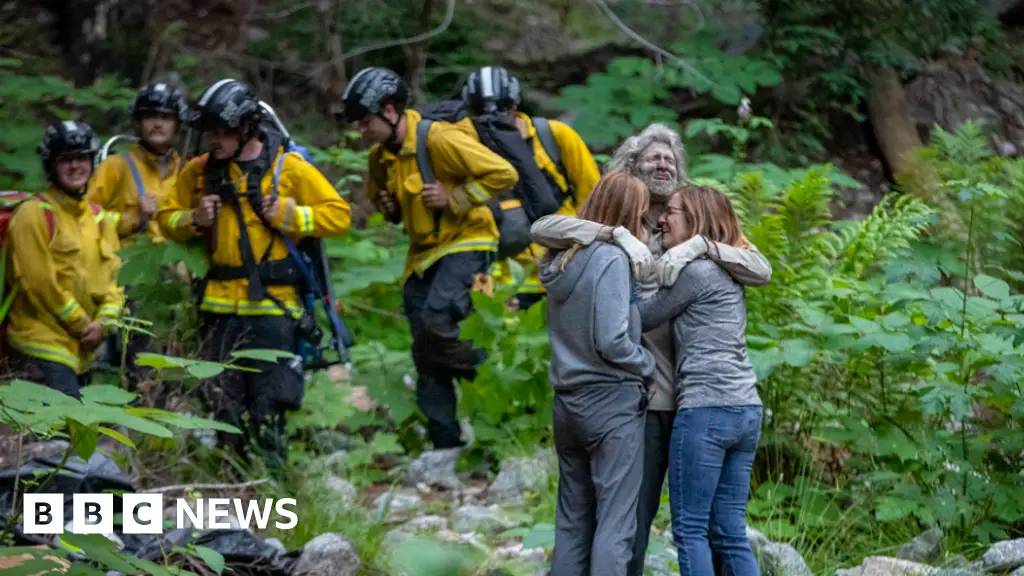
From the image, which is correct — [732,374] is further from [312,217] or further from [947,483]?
[312,217]

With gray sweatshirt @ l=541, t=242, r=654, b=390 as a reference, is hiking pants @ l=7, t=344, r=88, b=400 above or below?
below

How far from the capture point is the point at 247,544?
5.29 metres

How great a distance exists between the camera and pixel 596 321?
4.58 metres

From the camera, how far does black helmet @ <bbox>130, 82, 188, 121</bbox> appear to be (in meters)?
7.48

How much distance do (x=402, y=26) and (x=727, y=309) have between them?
8476 mm

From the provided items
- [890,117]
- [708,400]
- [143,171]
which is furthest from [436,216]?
[890,117]

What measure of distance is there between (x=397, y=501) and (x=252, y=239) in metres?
1.63

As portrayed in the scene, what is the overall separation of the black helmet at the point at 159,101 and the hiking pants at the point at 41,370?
5.87ft

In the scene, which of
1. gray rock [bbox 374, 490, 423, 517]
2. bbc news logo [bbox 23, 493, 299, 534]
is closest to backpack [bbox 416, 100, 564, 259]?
gray rock [bbox 374, 490, 423, 517]

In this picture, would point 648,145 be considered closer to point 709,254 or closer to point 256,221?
point 709,254

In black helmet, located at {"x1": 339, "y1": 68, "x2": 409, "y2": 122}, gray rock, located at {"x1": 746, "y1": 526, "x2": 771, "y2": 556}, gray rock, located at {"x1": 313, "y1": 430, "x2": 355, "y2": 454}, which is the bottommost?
gray rock, located at {"x1": 313, "y1": 430, "x2": 355, "y2": 454}

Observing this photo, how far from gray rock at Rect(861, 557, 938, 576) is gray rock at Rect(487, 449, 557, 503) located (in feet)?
6.61

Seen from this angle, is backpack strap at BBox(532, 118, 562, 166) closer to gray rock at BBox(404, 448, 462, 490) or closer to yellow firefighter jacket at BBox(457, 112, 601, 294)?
yellow firefighter jacket at BBox(457, 112, 601, 294)

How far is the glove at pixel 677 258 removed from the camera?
4.62 m
